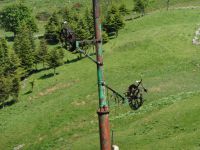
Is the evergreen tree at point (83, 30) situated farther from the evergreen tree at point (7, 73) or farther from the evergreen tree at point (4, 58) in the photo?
the evergreen tree at point (4, 58)

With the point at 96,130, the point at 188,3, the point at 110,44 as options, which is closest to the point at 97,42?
the point at 96,130

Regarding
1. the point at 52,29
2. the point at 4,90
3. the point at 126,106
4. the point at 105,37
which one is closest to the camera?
the point at 126,106

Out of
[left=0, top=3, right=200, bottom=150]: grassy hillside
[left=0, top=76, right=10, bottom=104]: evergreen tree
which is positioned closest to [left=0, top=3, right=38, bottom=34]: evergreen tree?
[left=0, top=3, right=200, bottom=150]: grassy hillside

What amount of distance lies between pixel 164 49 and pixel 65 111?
32934mm

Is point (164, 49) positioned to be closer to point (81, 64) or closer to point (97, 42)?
point (81, 64)

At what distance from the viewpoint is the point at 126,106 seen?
133ft

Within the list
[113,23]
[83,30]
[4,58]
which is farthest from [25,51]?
[113,23]

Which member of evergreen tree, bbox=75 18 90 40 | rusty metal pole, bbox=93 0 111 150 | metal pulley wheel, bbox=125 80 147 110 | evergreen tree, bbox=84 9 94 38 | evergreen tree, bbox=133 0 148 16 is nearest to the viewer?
rusty metal pole, bbox=93 0 111 150

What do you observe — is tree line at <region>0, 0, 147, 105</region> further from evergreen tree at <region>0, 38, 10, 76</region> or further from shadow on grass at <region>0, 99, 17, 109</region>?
shadow on grass at <region>0, 99, 17, 109</region>

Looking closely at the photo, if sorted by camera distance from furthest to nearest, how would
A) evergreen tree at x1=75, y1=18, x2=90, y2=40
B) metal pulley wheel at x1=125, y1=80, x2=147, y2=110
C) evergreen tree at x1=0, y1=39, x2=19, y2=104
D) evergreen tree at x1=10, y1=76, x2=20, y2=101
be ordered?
1. evergreen tree at x1=75, y1=18, x2=90, y2=40
2. evergreen tree at x1=10, y1=76, x2=20, y2=101
3. evergreen tree at x1=0, y1=39, x2=19, y2=104
4. metal pulley wheel at x1=125, y1=80, x2=147, y2=110

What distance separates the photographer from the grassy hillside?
4341 centimetres

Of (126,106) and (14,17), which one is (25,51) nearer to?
(14,17)

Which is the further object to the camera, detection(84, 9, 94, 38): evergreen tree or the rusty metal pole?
detection(84, 9, 94, 38): evergreen tree

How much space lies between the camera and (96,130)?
55969 millimetres
